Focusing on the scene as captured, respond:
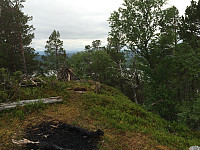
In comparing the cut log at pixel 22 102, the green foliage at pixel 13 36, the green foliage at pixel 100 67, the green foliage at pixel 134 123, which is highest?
the green foliage at pixel 13 36

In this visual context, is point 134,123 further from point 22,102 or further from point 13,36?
point 13,36

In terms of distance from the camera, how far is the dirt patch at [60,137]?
13.9ft

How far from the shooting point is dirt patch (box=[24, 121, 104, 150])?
4223 millimetres

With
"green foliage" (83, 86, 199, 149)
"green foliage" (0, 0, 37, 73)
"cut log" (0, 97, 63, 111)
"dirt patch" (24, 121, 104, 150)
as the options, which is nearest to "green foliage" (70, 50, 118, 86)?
"green foliage" (0, 0, 37, 73)

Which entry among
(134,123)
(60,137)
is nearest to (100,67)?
(134,123)

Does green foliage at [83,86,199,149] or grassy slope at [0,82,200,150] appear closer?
grassy slope at [0,82,200,150]

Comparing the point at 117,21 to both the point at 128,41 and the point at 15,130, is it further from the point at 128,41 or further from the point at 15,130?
the point at 15,130

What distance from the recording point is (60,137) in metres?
4.89

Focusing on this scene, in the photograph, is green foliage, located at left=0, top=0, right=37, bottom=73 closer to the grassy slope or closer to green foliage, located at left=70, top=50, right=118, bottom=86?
green foliage, located at left=70, top=50, right=118, bottom=86

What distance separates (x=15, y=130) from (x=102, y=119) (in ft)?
12.8

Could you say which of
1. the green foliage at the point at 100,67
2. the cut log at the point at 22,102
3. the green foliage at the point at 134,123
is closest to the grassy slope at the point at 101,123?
the green foliage at the point at 134,123

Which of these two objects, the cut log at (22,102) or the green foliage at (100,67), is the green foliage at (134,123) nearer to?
the cut log at (22,102)

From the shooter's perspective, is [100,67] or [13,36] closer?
[13,36]

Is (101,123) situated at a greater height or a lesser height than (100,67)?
lesser
